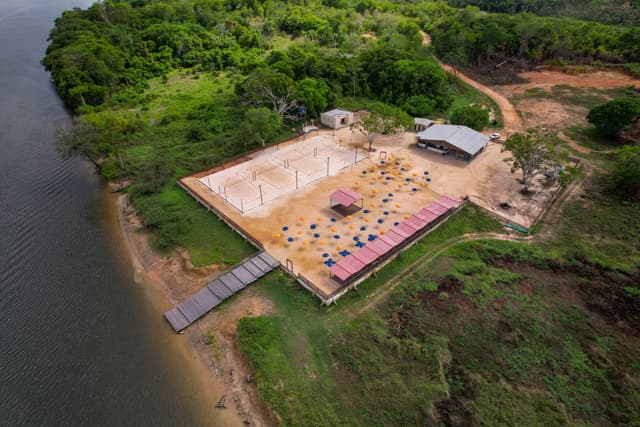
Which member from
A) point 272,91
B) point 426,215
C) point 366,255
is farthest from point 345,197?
point 272,91

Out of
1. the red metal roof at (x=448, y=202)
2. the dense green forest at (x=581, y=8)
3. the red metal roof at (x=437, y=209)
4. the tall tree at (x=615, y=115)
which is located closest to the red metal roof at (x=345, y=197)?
the red metal roof at (x=437, y=209)

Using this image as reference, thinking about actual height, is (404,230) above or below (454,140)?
below

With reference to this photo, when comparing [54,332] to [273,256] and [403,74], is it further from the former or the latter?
[403,74]

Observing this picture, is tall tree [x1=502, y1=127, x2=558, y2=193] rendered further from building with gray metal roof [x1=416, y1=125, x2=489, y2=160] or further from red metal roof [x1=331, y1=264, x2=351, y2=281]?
red metal roof [x1=331, y1=264, x2=351, y2=281]

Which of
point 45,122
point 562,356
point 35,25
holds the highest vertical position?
point 35,25

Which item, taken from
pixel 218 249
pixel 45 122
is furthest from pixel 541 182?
pixel 45 122

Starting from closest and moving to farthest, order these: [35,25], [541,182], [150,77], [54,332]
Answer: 1. [54,332]
2. [541,182]
3. [150,77]
4. [35,25]

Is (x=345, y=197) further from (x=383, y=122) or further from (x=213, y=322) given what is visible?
(x=383, y=122)
